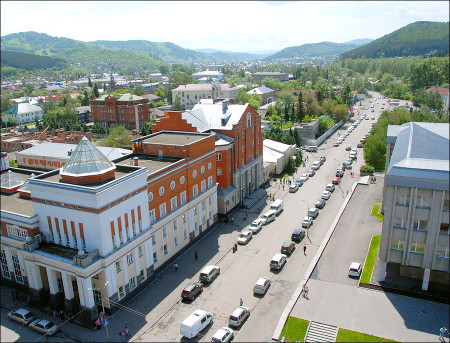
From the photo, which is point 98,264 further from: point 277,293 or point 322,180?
point 322,180

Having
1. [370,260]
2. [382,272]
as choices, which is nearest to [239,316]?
[382,272]

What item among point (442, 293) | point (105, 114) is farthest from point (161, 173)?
point (105, 114)

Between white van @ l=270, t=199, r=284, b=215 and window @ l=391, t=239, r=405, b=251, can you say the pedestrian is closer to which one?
window @ l=391, t=239, r=405, b=251

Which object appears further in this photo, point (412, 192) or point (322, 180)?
point (322, 180)

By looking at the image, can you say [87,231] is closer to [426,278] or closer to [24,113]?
[426,278]

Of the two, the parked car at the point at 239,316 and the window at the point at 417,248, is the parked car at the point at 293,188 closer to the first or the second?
the window at the point at 417,248

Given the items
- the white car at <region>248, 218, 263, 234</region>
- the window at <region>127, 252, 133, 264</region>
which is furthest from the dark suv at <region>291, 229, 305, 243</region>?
the window at <region>127, 252, 133, 264</region>

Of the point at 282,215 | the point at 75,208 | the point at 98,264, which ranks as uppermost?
the point at 75,208
